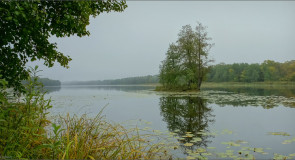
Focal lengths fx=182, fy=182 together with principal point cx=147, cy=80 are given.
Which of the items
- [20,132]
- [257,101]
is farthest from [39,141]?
[257,101]

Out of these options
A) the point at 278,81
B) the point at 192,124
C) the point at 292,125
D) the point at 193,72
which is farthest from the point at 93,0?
the point at 278,81

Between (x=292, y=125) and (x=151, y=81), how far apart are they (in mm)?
121319

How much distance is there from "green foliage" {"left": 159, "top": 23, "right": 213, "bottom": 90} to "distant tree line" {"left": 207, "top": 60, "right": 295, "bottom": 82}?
51.5 metres

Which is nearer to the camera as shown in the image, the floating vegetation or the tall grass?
the tall grass

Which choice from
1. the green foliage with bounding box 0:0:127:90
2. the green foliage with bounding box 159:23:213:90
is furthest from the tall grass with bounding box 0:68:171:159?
the green foliage with bounding box 159:23:213:90

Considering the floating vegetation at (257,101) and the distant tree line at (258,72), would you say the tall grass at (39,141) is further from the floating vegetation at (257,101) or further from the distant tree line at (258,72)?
the distant tree line at (258,72)

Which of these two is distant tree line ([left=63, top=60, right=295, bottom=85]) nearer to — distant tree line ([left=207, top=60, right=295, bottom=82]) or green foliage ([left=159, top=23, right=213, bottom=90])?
distant tree line ([left=207, top=60, right=295, bottom=82])

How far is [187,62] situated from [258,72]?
7634cm

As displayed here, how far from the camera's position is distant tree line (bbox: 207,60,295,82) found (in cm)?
8372

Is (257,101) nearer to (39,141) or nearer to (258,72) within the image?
(39,141)

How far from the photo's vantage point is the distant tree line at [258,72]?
83725 mm

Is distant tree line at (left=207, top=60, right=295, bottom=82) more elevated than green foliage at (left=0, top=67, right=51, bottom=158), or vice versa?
Answer: distant tree line at (left=207, top=60, right=295, bottom=82)

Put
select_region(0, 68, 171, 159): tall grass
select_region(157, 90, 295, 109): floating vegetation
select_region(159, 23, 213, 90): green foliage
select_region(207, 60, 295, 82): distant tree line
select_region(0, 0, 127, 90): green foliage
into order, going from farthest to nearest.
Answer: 1. select_region(207, 60, 295, 82): distant tree line
2. select_region(159, 23, 213, 90): green foliage
3. select_region(157, 90, 295, 109): floating vegetation
4. select_region(0, 0, 127, 90): green foliage
5. select_region(0, 68, 171, 159): tall grass

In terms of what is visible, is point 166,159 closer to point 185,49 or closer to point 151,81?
point 185,49
